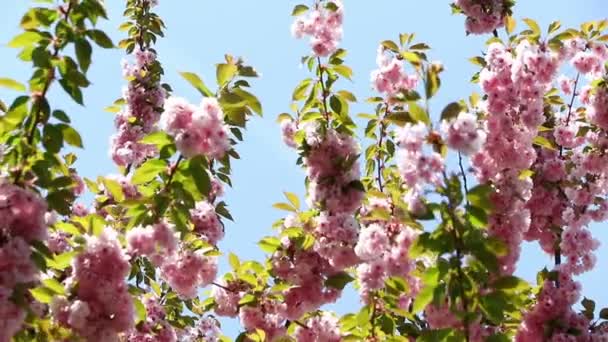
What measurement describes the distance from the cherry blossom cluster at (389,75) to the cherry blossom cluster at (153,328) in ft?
8.56

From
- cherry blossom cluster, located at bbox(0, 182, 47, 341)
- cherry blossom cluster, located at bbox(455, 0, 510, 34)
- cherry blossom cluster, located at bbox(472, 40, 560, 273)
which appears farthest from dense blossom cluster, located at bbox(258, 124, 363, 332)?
cherry blossom cluster, located at bbox(455, 0, 510, 34)

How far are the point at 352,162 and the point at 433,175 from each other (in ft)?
2.72

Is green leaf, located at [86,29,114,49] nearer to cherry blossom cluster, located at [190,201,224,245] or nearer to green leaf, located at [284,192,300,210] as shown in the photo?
green leaf, located at [284,192,300,210]

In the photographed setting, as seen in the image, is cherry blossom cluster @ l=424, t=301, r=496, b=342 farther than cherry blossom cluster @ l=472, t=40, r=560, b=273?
No

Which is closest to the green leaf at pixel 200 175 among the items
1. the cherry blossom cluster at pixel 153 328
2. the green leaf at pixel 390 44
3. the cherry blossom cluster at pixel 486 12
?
the cherry blossom cluster at pixel 153 328

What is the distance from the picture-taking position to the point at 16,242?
338 cm

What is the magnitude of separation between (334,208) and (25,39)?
1.98m

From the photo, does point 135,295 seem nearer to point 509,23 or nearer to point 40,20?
point 40,20

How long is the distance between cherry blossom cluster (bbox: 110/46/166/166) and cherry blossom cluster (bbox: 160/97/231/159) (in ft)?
10.6

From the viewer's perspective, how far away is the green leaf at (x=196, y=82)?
12.8ft

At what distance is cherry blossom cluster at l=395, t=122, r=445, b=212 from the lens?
348 centimetres

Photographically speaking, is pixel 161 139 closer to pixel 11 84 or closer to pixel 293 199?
pixel 11 84

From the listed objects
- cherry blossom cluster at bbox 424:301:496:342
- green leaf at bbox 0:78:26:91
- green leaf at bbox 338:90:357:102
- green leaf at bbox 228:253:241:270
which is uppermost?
green leaf at bbox 338:90:357:102

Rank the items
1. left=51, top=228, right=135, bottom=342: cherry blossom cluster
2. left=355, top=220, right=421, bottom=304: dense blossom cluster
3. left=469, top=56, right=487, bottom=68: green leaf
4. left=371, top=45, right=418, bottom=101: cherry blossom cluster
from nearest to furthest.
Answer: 1. left=51, top=228, right=135, bottom=342: cherry blossom cluster
2. left=355, top=220, right=421, bottom=304: dense blossom cluster
3. left=469, top=56, right=487, bottom=68: green leaf
4. left=371, top=45, right=418, bottom=101: cherry blossom cluster
